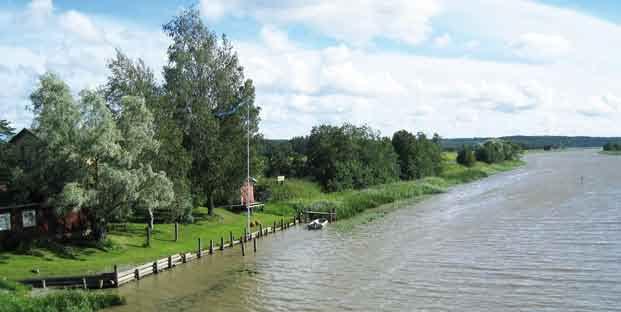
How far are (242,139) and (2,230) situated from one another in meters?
22.5

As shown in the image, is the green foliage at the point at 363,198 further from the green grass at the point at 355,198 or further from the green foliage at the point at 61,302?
the green foliage at the point at 61,302

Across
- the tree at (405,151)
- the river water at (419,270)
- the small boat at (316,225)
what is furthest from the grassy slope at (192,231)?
the tree at (405,151)

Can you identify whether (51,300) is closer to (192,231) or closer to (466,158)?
(192,231)

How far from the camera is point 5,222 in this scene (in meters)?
35.2

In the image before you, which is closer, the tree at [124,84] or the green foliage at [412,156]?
the tree at [124,84]

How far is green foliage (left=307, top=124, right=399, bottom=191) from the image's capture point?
270ft

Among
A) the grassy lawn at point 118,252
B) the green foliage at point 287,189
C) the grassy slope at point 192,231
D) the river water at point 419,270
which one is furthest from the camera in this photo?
the green foliage at point 287,189

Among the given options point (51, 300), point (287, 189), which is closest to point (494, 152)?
point (287, 189)

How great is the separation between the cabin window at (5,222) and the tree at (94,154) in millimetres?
2697

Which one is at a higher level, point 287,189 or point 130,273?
point 287,189

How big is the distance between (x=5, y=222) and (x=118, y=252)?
7.02 m

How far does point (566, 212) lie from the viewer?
59031mm

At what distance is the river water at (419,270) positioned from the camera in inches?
1138

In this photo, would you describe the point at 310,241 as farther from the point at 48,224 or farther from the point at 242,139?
the point at 48,224
